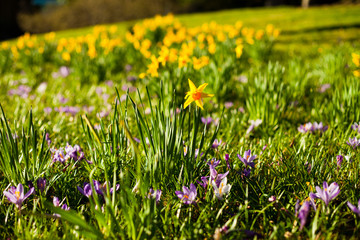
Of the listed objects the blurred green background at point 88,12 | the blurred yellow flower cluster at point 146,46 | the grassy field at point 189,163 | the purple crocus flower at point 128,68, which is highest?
the blurred green background at point 88,12

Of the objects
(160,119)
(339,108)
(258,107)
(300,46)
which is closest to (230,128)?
(258,107)

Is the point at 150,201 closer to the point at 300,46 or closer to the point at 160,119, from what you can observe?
the point at 160,119

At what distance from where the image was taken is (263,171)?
5.32 ft

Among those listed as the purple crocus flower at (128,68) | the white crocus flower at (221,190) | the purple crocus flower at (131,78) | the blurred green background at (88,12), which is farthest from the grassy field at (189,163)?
the blurred green background at (88,12)

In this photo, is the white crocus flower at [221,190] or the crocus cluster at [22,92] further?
the crocus cluster at [22,92]

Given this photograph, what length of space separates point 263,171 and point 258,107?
820 millimetres

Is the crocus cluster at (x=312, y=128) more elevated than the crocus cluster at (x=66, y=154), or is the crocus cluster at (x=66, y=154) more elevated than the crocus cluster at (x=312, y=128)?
the crocus cluster at (x=66, y=154)

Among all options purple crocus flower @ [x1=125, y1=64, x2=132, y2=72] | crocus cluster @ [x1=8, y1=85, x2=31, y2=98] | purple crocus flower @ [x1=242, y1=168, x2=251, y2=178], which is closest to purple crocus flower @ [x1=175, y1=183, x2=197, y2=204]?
purple crocus flower @ [x1=242, y1=168, x2=251, y2=178]

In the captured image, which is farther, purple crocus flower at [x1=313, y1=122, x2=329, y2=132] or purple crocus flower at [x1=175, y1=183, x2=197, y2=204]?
purple crocus flower at [x1=313, y1=122, x2=329, y2=132]

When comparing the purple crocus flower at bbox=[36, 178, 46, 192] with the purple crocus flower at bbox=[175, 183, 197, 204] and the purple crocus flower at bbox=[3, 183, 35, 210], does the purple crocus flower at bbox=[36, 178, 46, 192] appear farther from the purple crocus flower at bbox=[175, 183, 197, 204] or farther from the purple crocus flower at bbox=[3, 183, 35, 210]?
the purple crocus flower at bbox=[175, 183, 197, 204]

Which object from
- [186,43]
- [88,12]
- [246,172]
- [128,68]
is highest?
[88,12]

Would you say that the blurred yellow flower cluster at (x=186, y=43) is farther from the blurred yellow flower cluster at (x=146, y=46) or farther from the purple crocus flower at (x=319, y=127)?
the purple crocus flower at (x=319, y=127)

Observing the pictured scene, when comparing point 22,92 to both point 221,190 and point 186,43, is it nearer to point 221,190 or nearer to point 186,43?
point 186,43

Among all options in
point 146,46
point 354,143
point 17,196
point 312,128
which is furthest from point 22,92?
point 354,143
